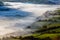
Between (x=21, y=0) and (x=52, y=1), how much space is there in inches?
164

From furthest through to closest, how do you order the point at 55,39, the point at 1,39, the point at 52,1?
the point at 52,1, the point at 1,39, the point at 55,39

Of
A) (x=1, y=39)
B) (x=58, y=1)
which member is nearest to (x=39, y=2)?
(x=58, y=1)

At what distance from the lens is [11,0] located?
83.9 feet

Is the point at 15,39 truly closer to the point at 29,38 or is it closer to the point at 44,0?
the point at 29,38

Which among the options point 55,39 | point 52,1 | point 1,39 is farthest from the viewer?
point 52,1

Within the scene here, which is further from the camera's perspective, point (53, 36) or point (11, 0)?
point (11, 0)

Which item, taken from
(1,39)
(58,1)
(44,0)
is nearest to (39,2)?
(44,0)

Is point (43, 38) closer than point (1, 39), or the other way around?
point (43, 38)

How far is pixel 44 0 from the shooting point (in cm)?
2436

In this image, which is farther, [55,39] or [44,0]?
[44,0]

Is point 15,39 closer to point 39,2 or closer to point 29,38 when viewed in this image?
point 29,38

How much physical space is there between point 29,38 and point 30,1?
66.3ft

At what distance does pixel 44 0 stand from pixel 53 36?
1936 cm

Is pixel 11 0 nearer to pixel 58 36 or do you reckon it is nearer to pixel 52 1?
pixel 52 1
